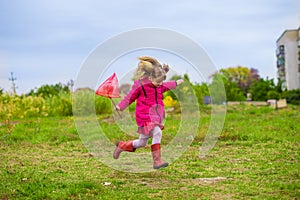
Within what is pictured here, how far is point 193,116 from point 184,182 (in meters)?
7.77

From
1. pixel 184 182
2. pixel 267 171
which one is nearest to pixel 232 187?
pixel 184 182

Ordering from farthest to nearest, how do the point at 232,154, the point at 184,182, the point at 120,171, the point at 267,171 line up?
the point at 232,154, the point at 120,171, the point at 267,171, the point at 184,182

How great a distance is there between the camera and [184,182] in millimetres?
4922

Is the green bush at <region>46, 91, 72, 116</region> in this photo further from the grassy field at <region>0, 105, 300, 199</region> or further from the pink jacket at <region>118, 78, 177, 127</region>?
the pink jacket at <region>118, 78, 177, 127</region>

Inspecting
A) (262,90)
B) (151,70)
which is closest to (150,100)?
(151,70)

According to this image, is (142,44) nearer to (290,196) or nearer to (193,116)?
(290,196)

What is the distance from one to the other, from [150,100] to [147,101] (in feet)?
0.13

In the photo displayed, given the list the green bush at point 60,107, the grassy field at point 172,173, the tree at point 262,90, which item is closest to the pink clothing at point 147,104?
the grassy field at point 172,173

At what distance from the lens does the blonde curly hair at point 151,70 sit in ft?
17.3

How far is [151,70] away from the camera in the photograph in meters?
5.28

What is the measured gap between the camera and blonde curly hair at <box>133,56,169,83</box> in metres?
5.27

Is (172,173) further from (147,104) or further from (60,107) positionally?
(60,107)

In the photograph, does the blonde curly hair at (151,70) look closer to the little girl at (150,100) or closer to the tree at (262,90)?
the little girl at (150,100)

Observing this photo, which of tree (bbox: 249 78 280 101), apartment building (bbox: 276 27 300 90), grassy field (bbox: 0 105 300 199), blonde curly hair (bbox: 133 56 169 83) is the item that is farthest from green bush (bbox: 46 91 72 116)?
apartment building (bbox: 276 27 300 90)
